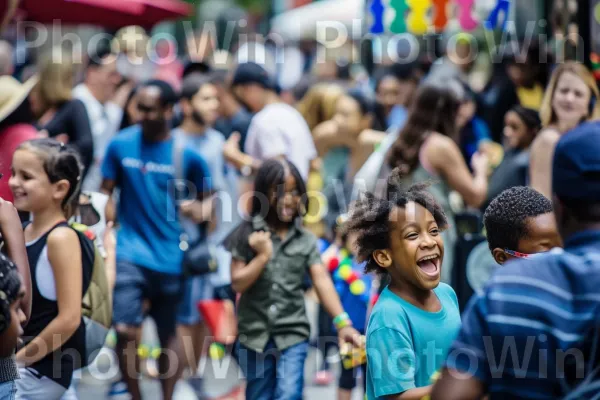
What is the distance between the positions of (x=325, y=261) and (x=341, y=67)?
892 cm

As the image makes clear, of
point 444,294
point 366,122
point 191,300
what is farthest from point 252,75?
point 444,294

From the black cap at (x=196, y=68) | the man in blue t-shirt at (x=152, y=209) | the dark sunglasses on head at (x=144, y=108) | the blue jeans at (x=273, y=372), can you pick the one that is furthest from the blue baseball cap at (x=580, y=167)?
the black cap at (x=196, y=68)

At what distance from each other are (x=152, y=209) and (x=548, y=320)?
5051 millimetres

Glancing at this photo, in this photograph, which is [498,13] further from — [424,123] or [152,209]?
[152,209]

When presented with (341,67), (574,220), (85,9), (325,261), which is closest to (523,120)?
(325,261)

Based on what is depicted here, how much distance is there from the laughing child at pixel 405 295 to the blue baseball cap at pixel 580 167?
Result: 1.15m

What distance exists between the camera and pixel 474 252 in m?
7.13

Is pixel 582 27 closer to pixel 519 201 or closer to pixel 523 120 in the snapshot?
pixel 523 120

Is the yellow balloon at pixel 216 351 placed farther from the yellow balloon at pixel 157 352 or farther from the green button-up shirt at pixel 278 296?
the green button-up shirt at pixel 278 296

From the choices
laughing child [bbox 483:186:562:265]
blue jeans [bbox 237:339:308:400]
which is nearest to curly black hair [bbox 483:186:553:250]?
laughing child [bbox 483:186:562:265]

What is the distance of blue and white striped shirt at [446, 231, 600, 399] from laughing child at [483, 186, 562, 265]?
1.27 m

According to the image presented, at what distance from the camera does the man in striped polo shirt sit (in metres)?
2.83

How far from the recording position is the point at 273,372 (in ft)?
19.6

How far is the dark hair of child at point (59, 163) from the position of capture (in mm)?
5105
